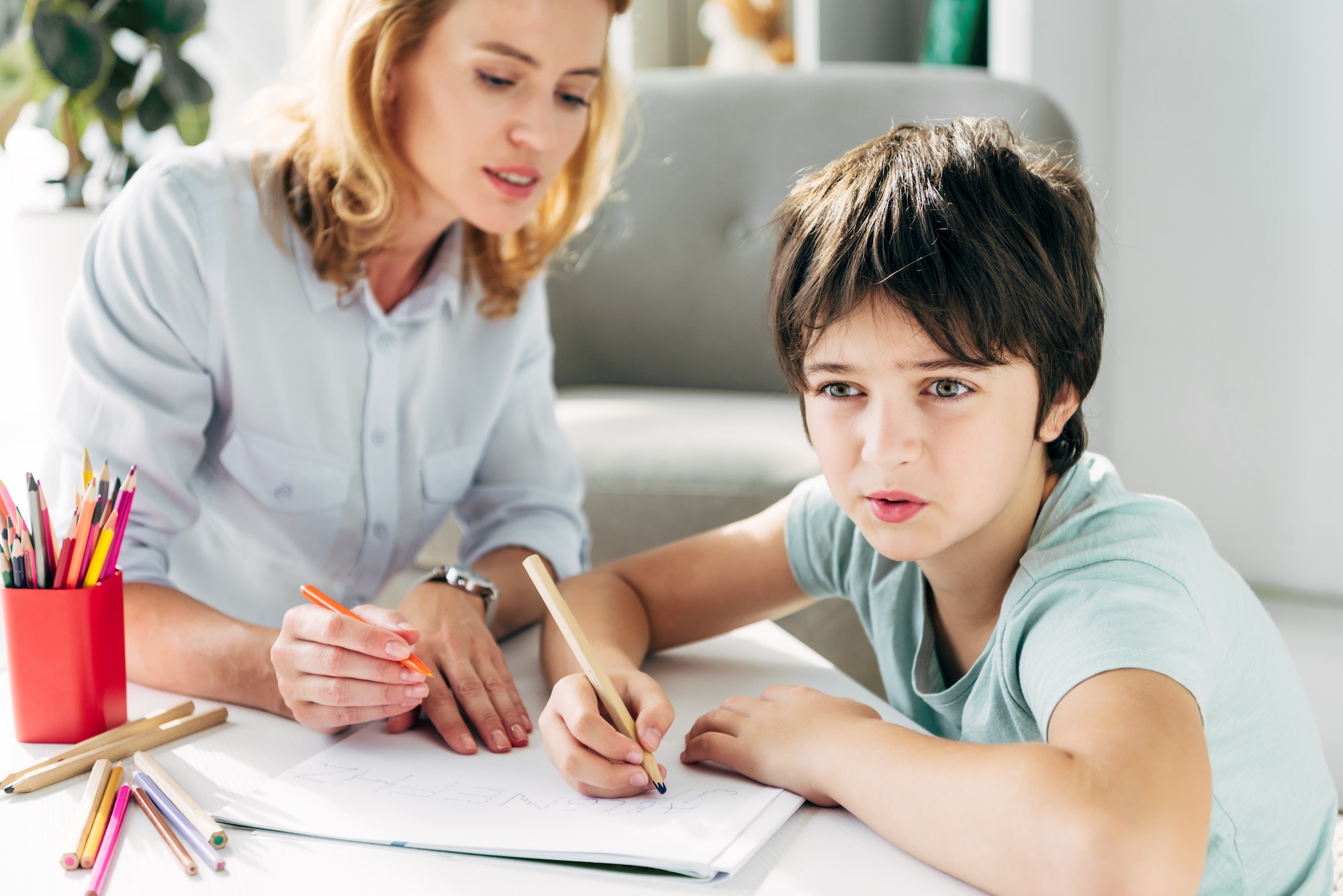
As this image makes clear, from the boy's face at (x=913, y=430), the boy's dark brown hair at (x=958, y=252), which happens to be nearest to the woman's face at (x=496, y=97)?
the boy's dark brown hair at (x=958, y=252)

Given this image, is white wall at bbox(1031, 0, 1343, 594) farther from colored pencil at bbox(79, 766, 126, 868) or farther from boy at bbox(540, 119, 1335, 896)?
colored pencil at bbox(79, 766, 126, 868)

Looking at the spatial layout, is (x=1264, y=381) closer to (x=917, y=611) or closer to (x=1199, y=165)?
(x=1199, y=165)

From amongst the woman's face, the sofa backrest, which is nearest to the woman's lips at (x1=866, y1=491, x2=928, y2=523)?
the woman's face

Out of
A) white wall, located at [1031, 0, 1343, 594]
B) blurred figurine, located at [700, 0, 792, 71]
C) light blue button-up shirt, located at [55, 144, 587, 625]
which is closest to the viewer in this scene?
light blue button-up shirt, located at [55, 144, 587, 625]

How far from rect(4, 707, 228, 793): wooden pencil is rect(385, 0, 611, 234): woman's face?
0.52m

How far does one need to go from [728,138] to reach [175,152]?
1263mm

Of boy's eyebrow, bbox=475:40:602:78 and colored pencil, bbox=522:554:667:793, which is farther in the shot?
boy's eyebrow, bbox=475:40:602:78

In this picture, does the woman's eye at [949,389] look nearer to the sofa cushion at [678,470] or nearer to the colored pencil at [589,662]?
the colored pencil at [589,662]

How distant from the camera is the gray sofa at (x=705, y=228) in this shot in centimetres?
198

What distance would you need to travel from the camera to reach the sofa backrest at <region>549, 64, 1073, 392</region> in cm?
207

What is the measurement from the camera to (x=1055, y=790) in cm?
53

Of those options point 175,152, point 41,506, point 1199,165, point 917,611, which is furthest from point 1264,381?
point 41,506

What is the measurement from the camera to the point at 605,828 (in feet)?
1.93

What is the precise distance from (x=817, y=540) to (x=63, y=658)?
541mm
